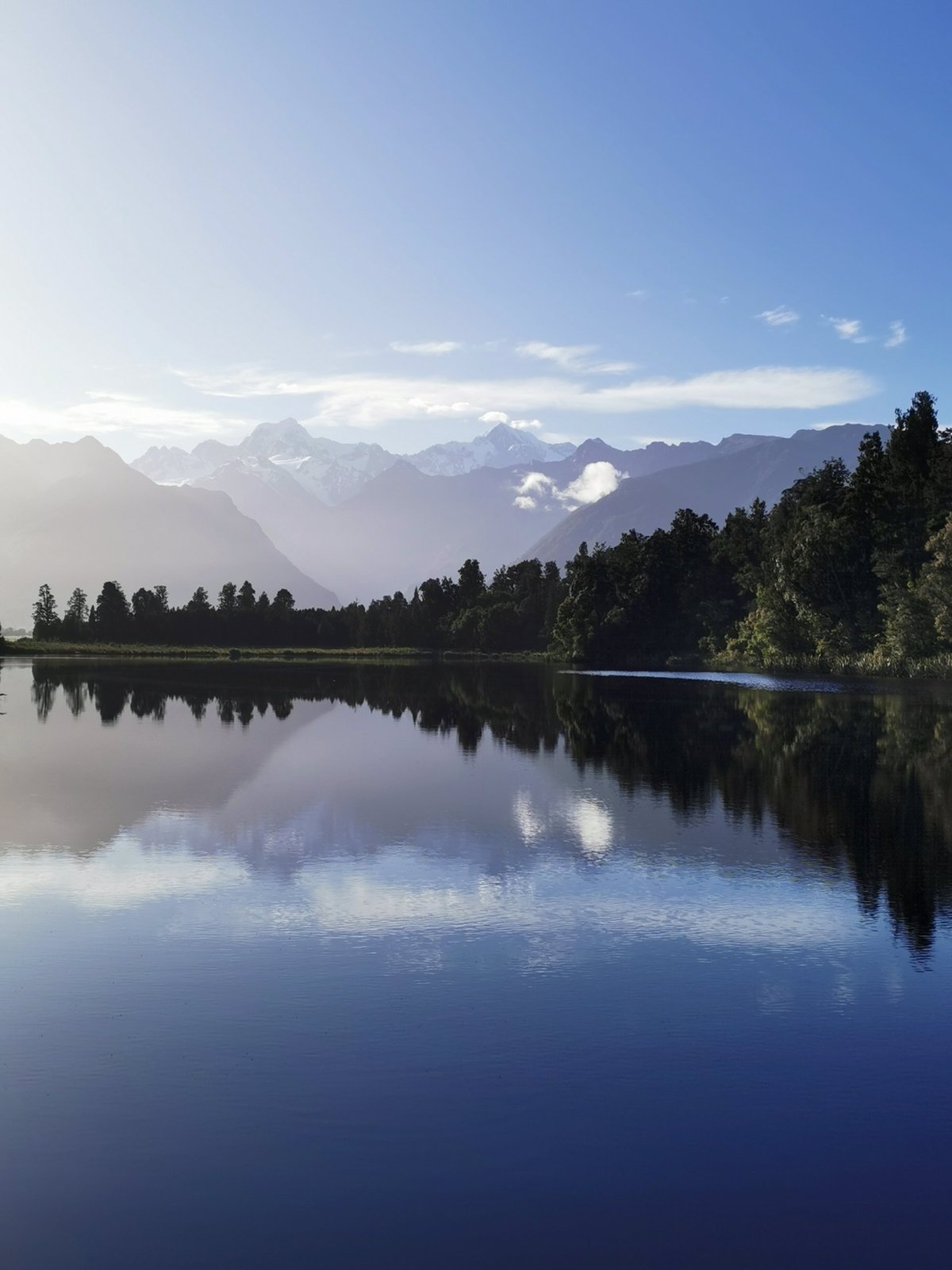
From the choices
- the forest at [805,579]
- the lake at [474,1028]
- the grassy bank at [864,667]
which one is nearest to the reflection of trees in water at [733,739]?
the lake at [474,1028]

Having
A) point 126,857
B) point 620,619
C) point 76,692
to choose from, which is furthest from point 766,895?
point 620,619

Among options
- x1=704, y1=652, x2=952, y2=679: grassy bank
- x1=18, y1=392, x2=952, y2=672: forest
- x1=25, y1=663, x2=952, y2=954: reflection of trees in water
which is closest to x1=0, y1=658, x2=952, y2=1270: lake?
x1=25, y1=663, x2=952, y2=954: reflection of trees in water

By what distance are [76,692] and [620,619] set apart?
110 metres

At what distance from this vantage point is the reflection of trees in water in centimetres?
2583

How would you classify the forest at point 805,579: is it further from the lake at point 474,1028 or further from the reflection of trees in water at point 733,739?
the lake at point 474,1028

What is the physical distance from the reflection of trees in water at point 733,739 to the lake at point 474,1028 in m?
0.32

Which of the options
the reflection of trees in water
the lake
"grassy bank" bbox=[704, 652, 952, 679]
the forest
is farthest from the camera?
the forest

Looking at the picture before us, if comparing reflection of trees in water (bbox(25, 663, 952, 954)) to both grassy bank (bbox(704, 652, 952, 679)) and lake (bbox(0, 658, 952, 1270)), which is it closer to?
lake (bbox(0, 658, 952, 1270))

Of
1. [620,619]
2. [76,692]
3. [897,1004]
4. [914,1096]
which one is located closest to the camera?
[914,1096]

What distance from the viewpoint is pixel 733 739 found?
168ft

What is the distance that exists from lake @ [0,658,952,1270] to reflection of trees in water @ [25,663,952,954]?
0.32 meters

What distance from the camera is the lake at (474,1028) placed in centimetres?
981

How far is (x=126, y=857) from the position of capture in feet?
80.4

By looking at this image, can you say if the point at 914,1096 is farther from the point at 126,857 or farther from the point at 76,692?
the point at 76,692
